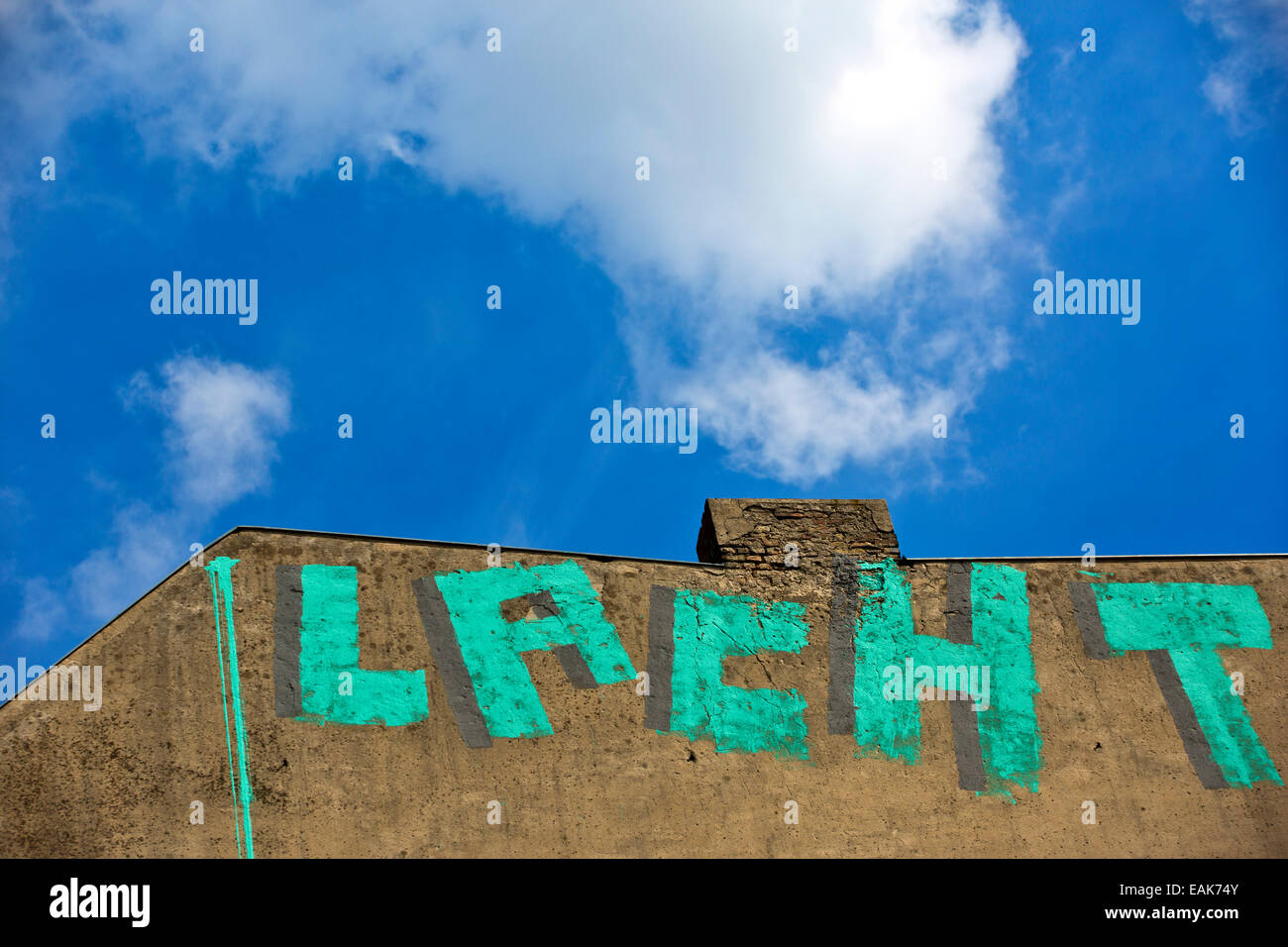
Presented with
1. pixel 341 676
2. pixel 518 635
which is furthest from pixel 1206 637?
pixel 341 676

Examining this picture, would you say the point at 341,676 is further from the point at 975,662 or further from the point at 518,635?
the point at 975,662

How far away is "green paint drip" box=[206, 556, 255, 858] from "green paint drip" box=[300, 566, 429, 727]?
52cm

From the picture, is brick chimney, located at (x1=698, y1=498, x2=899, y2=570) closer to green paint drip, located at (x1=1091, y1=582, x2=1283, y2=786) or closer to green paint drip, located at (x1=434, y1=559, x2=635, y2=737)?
green paint drip, located at (x1=434, y1=559, x2=635, y2=737)

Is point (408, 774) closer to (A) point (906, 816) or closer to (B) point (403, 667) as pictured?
(B) point (403, 667)

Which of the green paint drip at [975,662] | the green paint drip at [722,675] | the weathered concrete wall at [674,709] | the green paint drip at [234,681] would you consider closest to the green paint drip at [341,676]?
the weathered concrete wall at [674,709]

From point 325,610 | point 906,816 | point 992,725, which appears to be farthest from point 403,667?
point 992,725

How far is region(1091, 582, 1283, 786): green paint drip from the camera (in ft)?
32.4

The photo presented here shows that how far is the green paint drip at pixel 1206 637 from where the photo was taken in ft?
32.4

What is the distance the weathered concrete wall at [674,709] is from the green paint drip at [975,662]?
0.08ft

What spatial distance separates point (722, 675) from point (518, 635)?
1.98 metres

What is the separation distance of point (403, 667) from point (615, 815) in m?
2.30

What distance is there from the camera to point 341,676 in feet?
29.8
